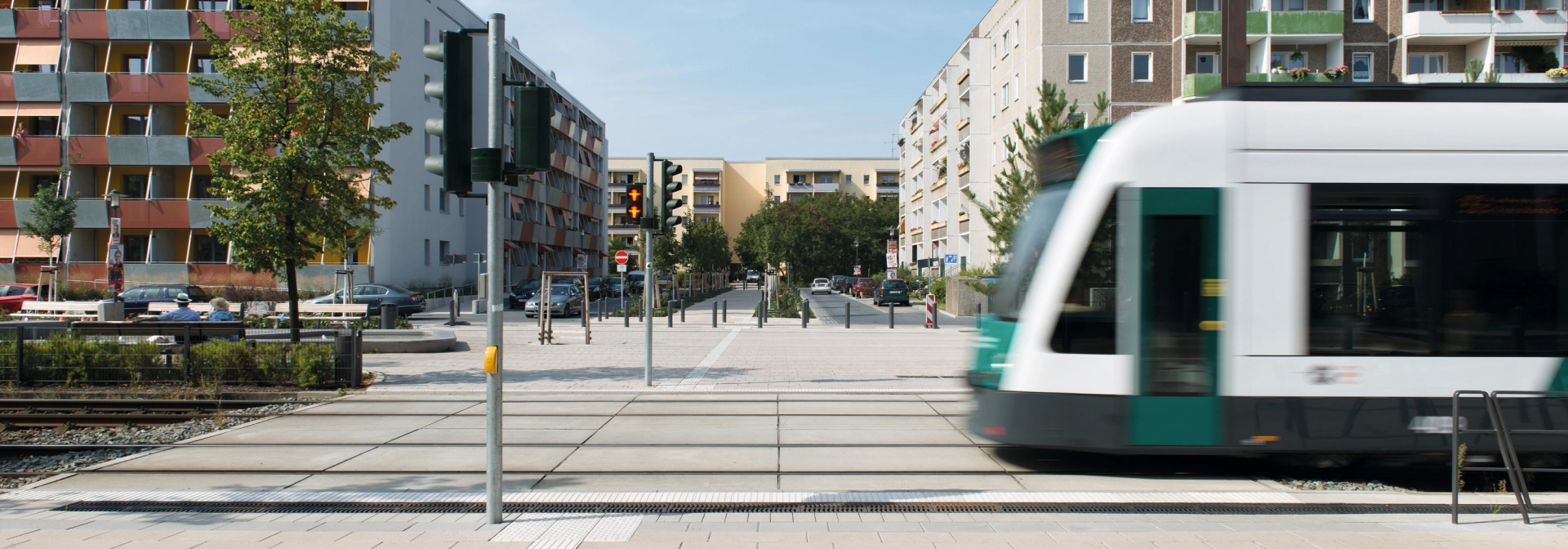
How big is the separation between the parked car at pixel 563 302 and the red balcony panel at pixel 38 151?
74.9ft

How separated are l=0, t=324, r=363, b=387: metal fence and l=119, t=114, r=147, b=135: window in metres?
34.0

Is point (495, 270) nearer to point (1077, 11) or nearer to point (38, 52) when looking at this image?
point (1077, 11)

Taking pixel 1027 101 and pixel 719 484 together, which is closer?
pixel 719 484

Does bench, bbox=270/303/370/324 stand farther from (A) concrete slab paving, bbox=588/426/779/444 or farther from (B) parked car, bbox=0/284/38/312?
(A) concrete slab paving, bbox=588/426/779/444

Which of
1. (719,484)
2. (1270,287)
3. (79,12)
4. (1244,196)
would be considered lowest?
(719,484)

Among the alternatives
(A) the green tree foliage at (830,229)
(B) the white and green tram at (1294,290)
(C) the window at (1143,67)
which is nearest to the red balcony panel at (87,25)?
(A) the green tree foliage at (830,229)

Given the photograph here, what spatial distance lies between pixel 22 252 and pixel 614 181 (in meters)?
74.1

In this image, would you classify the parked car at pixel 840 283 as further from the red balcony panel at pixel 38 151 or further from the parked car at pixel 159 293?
the red balcony panel at pixel 38 151

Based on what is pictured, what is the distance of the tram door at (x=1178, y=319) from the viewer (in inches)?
254

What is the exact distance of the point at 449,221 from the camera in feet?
157

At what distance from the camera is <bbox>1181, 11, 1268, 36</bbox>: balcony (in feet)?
123

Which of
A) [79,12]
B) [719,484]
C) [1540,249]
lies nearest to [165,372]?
[719,484]

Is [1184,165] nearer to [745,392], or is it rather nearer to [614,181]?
[745,392]

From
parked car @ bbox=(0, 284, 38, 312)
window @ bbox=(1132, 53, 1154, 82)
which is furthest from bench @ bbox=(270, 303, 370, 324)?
window @ bbox=(1132, 53, 1154, 82)
